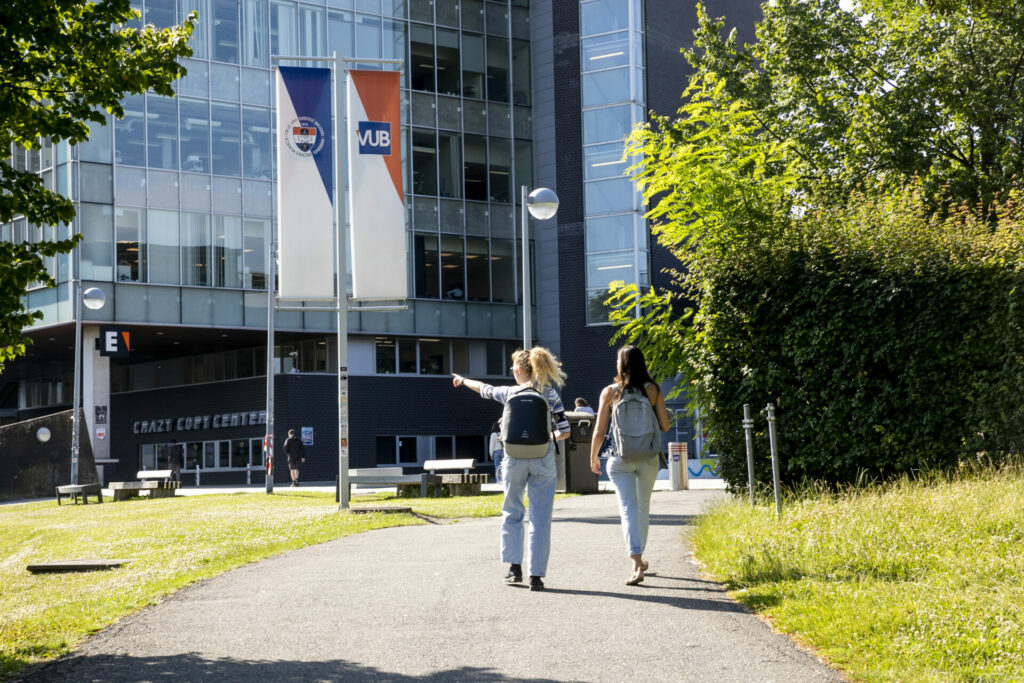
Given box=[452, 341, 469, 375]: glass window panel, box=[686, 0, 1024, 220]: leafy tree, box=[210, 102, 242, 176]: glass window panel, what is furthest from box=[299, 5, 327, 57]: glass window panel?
box=[686, 0, 1024, 220]: leafy tree

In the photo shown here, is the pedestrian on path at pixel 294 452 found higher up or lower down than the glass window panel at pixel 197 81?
lower down

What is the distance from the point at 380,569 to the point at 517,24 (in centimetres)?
4123

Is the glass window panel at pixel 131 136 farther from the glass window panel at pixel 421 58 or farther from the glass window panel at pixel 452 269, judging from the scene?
the glass window panel at pixel 452 269

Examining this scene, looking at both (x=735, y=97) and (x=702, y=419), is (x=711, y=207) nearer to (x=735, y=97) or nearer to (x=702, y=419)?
(x=702, y=419)

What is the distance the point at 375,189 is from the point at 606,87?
91.1 feet

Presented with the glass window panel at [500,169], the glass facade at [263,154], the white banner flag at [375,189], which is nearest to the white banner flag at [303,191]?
the white banner flag at [375,189]

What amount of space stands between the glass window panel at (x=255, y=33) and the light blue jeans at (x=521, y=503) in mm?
36459

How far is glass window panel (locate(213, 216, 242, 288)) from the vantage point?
41.9 m

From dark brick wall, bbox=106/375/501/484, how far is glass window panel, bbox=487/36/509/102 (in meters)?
12.1

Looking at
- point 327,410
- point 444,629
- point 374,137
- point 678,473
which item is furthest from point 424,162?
point 444,629

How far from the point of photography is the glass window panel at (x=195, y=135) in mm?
41406

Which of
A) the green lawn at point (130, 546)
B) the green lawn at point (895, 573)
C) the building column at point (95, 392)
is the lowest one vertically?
the green lawn at point (130, 546)

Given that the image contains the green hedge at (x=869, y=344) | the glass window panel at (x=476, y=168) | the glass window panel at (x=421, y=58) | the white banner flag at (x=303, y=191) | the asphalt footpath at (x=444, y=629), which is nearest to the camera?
the asphalt footpath at (x=444, y=629)

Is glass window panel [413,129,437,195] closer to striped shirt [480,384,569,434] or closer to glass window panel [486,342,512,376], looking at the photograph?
glass window panel [486,342,512,376]
